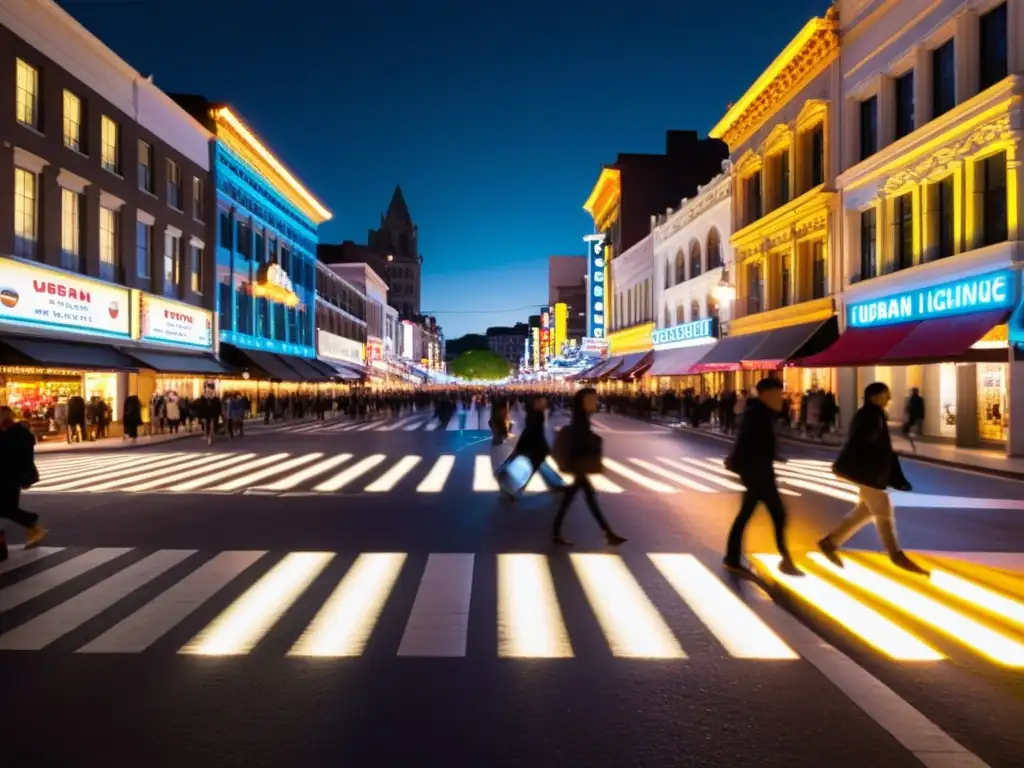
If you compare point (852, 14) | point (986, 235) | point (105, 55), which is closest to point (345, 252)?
point (105, 55)

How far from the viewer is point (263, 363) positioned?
4434 centimetres

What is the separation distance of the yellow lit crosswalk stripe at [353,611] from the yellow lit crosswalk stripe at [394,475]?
623 cm

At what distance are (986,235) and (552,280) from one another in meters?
110

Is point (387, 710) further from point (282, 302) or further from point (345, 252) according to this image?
point (345, 252)

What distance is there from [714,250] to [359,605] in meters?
40.4

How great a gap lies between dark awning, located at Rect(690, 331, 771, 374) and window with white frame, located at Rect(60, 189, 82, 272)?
24568 mm

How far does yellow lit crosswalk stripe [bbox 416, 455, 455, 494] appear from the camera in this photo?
15055 millimetres

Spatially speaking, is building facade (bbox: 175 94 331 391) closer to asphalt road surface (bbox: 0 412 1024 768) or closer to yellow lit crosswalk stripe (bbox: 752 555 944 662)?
asphalt road surface (bbox: 0 412 1024 768)

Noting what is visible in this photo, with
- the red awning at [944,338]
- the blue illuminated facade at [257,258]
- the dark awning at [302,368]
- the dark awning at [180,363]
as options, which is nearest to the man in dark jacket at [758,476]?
the red awning at [944,338]

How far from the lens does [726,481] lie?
1639 cm

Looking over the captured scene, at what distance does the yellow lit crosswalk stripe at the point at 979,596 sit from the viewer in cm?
682

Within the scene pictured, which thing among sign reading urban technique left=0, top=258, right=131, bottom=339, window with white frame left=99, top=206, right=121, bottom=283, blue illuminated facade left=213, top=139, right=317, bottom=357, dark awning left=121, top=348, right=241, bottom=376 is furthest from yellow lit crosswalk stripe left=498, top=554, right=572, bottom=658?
blue illuminated facade left=213, top=139, right=317, bottom=357

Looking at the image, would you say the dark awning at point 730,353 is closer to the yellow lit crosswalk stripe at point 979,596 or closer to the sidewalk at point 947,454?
the sidewalk at point 947,454

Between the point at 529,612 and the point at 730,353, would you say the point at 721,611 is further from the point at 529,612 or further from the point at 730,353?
the point at 730,353
